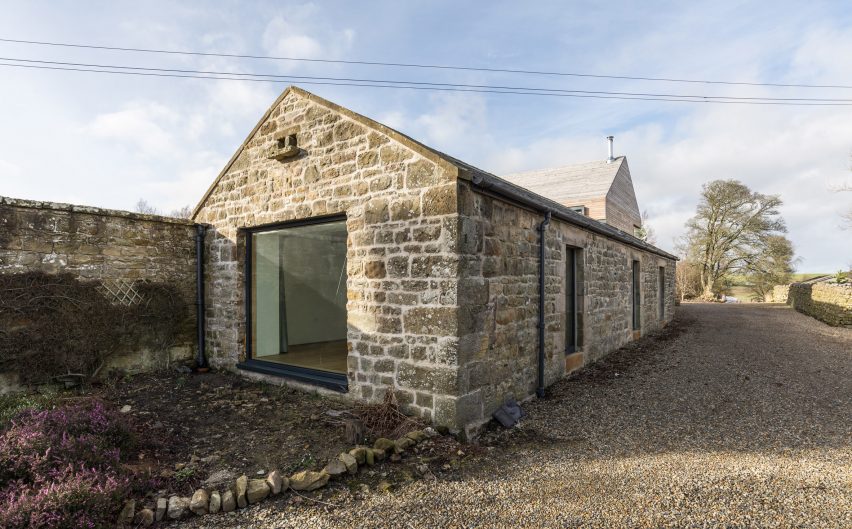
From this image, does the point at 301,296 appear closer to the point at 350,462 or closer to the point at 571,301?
the point at 571,301

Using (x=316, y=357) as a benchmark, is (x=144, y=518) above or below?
below

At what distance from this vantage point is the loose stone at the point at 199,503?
3.23 meters

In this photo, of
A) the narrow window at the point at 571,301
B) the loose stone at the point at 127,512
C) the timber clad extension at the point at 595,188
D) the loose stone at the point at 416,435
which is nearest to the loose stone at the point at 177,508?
the loose stone at the point at 127,512

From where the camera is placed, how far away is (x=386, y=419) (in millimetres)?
4762

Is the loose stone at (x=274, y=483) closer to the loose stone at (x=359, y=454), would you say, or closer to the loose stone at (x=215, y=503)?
the loose stone at (x=215, y=503)

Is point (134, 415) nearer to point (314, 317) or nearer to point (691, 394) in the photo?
point (314, 317)

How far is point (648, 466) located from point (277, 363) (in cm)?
553

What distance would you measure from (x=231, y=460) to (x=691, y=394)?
20.9ft

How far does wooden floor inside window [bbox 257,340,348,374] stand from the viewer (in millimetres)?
7109

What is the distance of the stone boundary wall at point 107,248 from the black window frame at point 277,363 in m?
1.33

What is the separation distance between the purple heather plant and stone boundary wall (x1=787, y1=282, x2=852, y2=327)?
64.8 feet

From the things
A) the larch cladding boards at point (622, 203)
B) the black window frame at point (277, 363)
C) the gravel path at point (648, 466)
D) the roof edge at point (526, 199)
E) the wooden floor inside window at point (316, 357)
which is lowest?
the gravel path at point (648, 466)

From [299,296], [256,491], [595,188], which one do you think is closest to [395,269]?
[256,491]

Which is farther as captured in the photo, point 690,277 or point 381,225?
point 690,277
